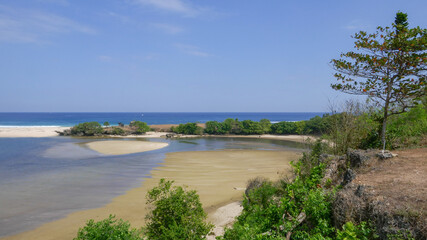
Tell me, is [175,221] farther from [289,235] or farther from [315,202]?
[315,202]

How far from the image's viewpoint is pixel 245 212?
8867 millimetres

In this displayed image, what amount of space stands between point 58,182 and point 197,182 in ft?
36.4

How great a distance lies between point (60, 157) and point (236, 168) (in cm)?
2196

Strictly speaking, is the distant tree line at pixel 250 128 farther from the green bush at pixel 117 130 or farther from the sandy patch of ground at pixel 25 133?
the sandy patch of ground at pixel 25 133

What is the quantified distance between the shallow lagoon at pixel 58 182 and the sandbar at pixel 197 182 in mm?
988

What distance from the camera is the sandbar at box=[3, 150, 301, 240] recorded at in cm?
1396

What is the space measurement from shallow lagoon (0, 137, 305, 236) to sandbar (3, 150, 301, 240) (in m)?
0.99

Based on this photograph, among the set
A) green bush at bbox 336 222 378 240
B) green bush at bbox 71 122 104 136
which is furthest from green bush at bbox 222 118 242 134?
green bush at bbox 336 222 378 240

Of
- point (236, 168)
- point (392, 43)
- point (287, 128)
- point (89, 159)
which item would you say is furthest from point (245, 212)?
point (287, 128)

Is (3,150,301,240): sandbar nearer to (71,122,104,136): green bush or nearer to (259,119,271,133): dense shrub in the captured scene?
(259,119,271,133): dense shrub

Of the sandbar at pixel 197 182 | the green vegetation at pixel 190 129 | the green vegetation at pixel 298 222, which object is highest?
the green vegetation at pixel 298 222

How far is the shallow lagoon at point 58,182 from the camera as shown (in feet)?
51.0

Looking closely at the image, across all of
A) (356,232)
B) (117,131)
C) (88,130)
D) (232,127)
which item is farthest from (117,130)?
(356,232)

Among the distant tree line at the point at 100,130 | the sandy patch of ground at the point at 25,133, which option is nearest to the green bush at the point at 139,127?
the distant tree line at the point at 100,130
